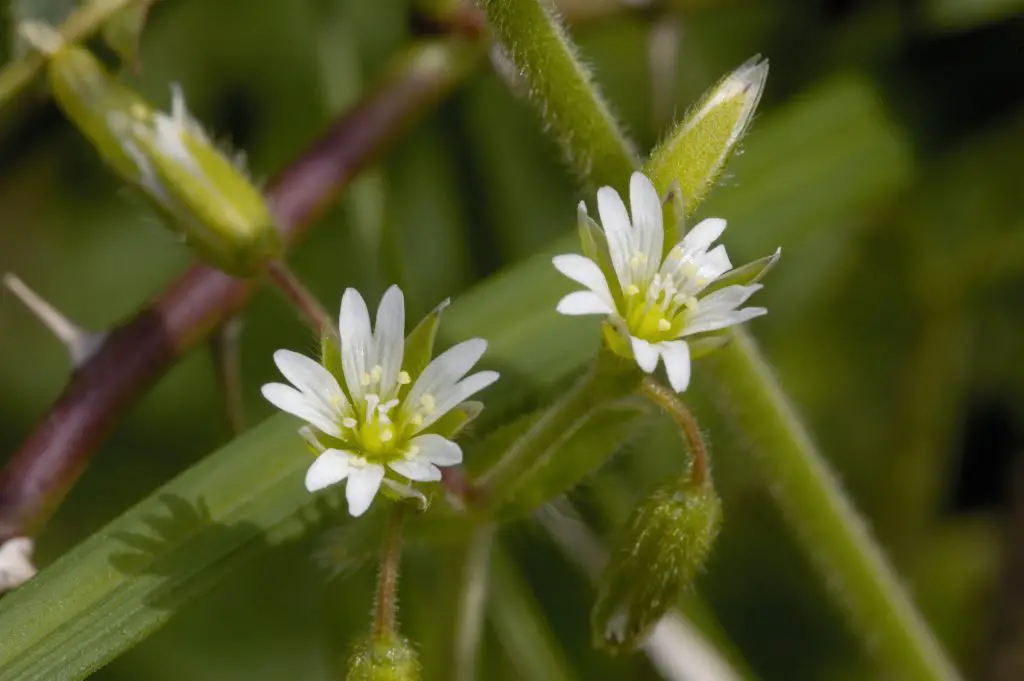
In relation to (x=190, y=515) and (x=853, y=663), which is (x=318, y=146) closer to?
(x=190, y=515)

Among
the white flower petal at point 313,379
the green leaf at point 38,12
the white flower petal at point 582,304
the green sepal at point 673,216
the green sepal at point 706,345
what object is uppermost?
the green leaf at point 38,12

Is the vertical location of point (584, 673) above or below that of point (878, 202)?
below

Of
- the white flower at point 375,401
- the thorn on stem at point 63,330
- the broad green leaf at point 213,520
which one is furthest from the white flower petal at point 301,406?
the thorn on stem at point 63,330

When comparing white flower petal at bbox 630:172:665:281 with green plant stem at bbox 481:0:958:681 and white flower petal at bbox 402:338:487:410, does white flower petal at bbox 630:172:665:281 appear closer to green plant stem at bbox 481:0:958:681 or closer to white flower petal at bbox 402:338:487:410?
green plant stem at bbox 481:0:958:681

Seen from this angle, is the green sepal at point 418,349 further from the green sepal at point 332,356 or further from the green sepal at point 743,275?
the green sepal at point 743,275

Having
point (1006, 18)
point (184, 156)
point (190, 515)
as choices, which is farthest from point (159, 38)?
point (1006, 18)

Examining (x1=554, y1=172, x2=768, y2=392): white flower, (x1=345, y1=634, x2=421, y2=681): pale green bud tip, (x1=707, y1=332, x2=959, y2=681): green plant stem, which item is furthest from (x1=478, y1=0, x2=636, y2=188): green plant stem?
(x1=345, y1=634, x2=421, y2=681): pale green bud tip
